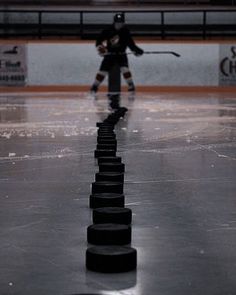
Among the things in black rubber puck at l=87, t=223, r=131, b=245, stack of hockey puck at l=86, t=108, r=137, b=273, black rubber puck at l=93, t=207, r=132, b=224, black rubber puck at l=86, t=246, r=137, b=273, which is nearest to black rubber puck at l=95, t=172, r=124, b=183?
stack of hockey puck at l=86, t=108, r=137, b=273

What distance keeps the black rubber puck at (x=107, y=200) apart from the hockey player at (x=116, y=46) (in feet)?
44.1

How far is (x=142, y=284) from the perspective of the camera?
1632mm

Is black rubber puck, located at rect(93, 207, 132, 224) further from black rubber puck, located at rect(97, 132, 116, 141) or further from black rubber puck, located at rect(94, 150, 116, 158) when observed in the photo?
black rubber puck, located at rect(97, 132, 116, 141)

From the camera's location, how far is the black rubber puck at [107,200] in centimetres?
250

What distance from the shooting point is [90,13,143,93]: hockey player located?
16.0 meters

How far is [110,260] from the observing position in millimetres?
1690

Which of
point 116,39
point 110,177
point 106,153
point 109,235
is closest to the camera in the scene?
point 109,235

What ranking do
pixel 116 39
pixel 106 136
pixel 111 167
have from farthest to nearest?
pixel 116 39 → pixel 106 136 → pixel 111 167

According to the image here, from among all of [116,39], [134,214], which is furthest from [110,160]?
[116,39]

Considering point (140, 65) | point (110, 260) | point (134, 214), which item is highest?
point (110, 260)

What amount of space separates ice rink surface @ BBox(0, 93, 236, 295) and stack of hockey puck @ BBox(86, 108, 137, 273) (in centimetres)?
3

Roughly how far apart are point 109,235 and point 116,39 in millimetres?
14465

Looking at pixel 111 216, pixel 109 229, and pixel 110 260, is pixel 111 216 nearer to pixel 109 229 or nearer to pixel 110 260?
pixel 109 229

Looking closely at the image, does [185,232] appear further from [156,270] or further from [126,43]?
[126,43]
